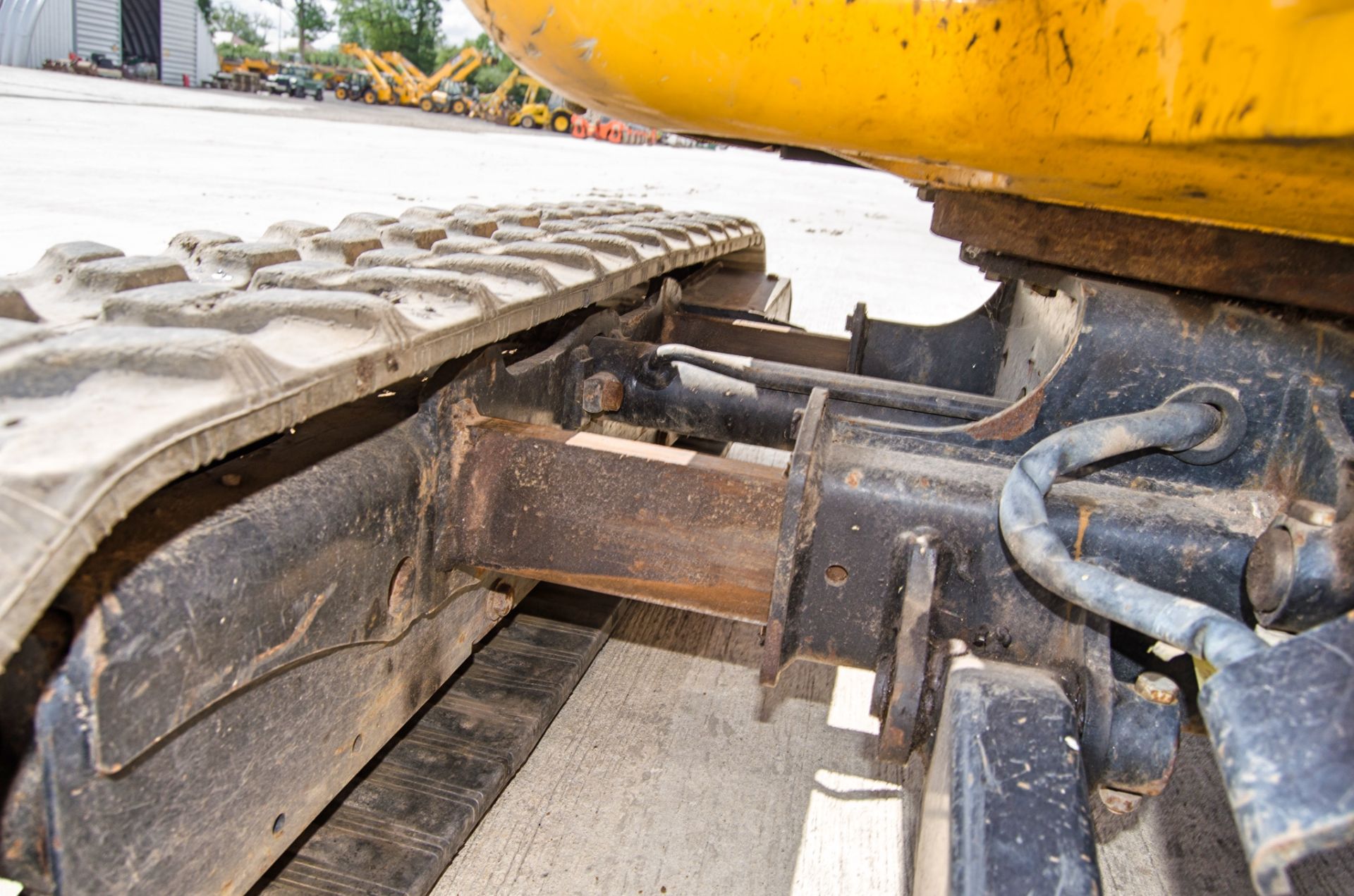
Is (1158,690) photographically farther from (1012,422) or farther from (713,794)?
(713,794)

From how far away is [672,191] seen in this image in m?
10.3

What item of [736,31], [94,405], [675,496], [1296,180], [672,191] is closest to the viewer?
[94,405]

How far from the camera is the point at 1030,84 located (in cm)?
103

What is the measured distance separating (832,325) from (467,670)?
3616mm

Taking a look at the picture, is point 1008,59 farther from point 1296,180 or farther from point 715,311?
point 715,311

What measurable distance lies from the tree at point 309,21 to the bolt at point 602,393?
216 ft

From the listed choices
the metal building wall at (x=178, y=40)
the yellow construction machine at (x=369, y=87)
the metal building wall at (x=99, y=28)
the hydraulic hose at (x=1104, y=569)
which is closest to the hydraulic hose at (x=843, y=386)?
the hydraulic hose at (x=1104, y=569)

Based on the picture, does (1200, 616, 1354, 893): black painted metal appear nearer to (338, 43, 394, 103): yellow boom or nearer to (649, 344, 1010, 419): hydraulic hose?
(649, 344, 1010, 419): hydraulic hose

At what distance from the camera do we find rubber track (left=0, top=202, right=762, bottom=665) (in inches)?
25.7

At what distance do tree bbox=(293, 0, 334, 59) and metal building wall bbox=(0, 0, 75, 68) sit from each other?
1381 inches

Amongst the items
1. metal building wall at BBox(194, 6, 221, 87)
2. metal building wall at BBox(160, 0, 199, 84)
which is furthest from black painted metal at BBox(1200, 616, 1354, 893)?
metal building wall at BBox(194, 6, 221, 87)

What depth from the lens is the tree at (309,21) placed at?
58.8 m

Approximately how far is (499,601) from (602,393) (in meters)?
0.44

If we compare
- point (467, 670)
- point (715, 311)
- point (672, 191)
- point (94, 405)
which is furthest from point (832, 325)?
point (672, 191)
